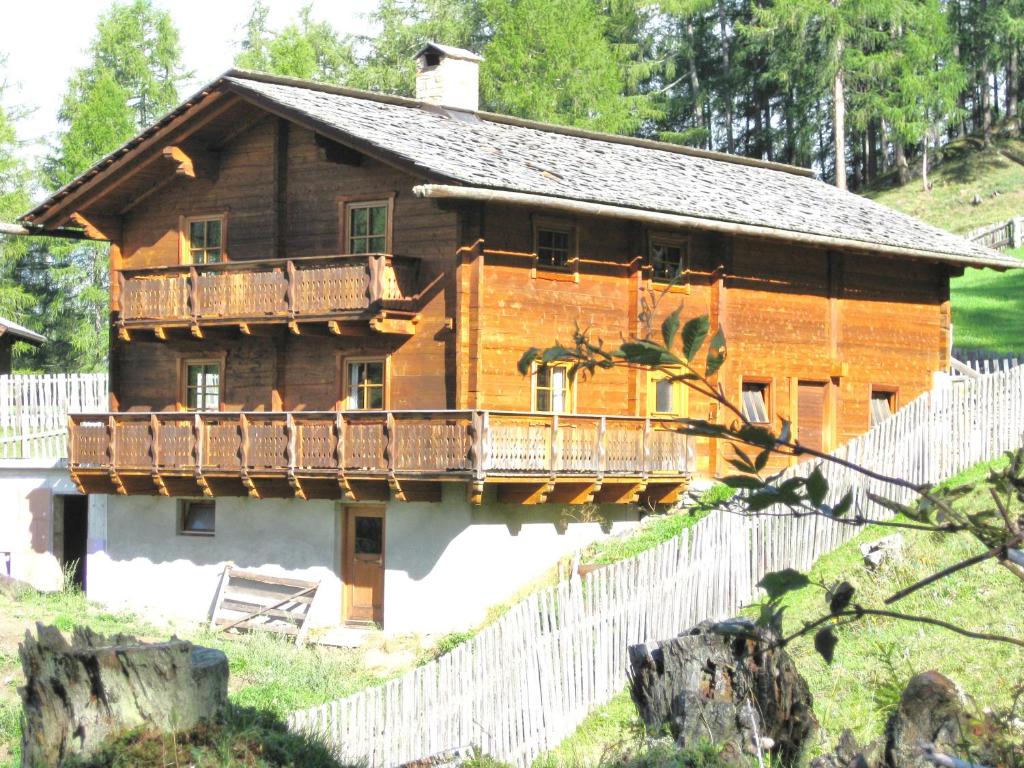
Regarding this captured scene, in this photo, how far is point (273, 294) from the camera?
26.3 m

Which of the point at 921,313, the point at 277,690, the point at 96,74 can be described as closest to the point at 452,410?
the point at 277,690

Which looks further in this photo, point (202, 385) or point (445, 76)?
point (445, 76)

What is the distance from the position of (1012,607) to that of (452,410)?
9480mm

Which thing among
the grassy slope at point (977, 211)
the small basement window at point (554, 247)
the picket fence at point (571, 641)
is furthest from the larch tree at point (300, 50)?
the picket fence at point (571, 641)

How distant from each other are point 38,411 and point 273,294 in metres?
9.14

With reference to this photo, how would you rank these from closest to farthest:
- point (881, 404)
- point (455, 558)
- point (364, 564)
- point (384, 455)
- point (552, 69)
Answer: point (384, 455)
point (455, 558)
point (364, 564)
point (881, 404)
point (552, 69)

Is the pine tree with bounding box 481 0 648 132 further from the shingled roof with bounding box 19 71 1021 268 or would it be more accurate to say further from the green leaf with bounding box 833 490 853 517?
the green leaf with bounding box 833 490 853 517

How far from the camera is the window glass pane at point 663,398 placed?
2809 cm

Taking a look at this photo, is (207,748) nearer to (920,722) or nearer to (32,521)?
(920,722)

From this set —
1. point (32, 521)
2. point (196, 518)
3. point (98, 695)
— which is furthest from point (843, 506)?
point (32, 521)

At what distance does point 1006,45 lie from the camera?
69.4 meters

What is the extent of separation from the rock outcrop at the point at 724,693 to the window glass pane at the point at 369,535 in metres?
17.0

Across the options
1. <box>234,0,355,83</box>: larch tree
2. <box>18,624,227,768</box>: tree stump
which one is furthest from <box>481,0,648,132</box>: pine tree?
<box>18,624,227,768</box>: tree stump

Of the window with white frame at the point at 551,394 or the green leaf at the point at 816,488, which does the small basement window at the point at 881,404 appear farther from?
the green leaf at the point at 816,488
